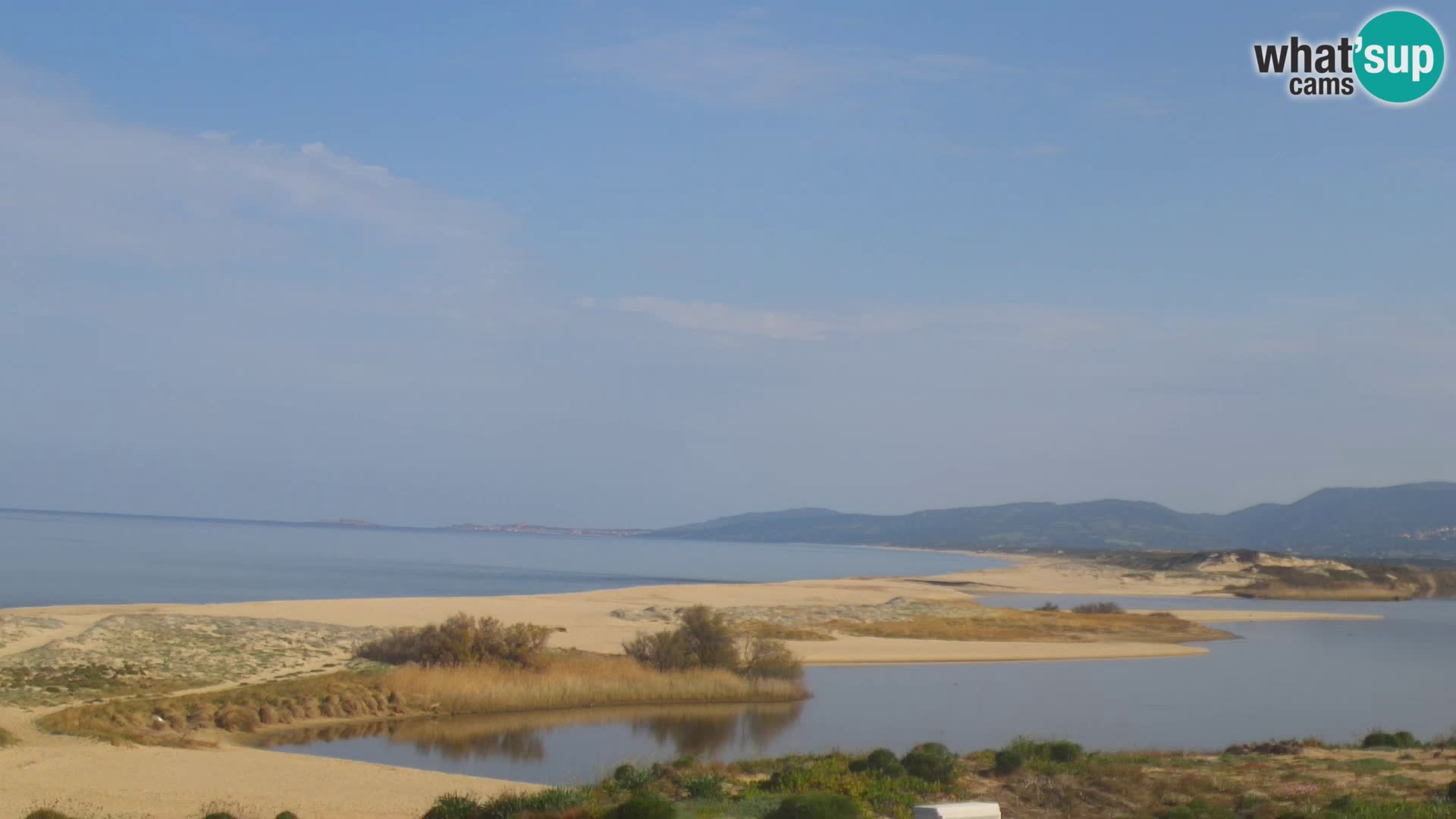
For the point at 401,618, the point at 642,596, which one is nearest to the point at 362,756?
the point at 401,618

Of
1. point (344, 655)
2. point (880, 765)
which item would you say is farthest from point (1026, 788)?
point (344, 655)

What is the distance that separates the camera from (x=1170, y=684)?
38.0 metres

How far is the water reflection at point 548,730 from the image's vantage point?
2509cm

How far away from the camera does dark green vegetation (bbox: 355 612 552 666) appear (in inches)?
1256

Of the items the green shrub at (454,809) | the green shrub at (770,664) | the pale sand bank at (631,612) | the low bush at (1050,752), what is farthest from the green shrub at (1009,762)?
the pale sand bank at (631,612)

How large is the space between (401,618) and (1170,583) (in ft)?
258

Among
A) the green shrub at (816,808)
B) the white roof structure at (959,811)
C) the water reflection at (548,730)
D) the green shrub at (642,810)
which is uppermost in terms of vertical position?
the white roof structure at (959,811)

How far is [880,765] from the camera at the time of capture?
1784 centimetres

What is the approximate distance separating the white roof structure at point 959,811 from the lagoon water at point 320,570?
1913 inches

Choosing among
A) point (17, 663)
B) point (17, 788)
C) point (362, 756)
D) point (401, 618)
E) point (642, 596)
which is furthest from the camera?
point (642, 596)

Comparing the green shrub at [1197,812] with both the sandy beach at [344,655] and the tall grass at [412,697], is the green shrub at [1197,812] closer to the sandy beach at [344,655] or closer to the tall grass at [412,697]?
the sandy beach at [344,655]

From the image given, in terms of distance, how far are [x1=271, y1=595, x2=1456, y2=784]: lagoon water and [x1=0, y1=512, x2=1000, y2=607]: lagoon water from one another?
3248cm

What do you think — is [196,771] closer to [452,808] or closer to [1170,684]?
[452,808]

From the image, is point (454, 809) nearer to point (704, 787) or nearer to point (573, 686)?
point (704, 787)
